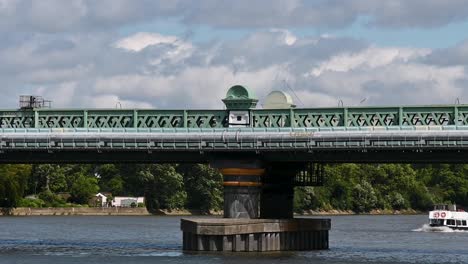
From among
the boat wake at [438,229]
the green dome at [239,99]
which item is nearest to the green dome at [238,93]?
the green dome at [239,99]

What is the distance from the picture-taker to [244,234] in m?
106

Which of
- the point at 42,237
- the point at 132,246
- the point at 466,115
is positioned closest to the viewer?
the point at 466,115

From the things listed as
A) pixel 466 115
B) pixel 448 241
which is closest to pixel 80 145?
pixel 466 115

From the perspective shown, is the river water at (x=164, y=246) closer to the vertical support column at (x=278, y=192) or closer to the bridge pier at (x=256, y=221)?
the bridge pier at (x=256, y=221)

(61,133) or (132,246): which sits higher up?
(61,133)

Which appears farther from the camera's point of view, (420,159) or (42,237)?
(42,237)

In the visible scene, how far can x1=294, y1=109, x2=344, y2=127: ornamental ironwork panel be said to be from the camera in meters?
109

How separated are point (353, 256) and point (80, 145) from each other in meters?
24.6

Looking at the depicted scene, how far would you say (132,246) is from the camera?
123 metres

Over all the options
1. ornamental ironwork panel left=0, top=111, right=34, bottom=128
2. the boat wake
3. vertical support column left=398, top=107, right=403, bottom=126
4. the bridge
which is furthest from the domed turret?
the boat wake

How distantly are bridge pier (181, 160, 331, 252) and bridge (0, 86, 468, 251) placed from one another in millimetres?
102

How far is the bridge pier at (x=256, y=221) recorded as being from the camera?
343 ft

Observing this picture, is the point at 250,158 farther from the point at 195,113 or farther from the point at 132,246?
the point at 132,246

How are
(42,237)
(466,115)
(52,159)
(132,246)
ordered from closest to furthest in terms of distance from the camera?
(466,115), (52,159), (132,246), (42,237)
